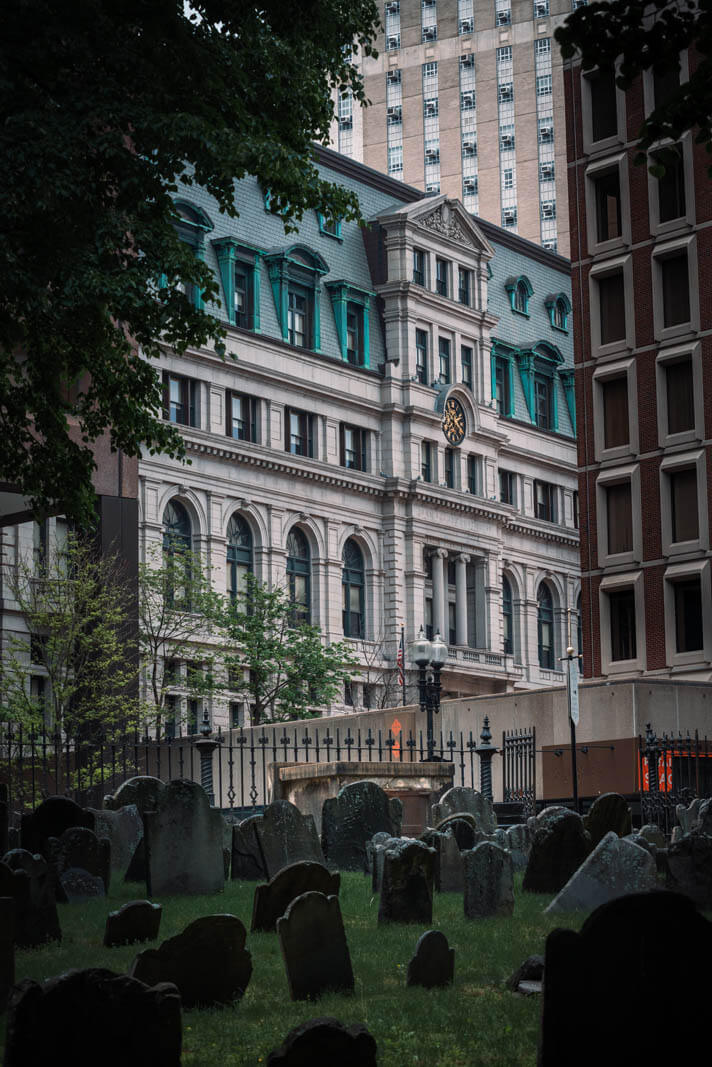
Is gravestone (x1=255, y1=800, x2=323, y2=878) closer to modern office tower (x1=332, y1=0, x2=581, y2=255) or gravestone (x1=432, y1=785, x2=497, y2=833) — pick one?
gravestone (x1=432, y1=785, x2=497, y2=833)

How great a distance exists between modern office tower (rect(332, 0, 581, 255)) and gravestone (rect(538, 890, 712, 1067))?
9924cm

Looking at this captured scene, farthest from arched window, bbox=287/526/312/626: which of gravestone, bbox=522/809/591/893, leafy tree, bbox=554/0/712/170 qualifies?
leafy tree, bbox=554/0/712/170

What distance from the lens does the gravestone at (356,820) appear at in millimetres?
18875

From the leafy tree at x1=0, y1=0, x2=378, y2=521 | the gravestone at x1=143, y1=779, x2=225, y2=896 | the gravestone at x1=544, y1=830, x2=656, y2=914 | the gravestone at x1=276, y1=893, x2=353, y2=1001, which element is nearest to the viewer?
the gravestone at x1=276, y1=893, x2=353, y2=1001

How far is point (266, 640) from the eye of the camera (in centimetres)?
5453

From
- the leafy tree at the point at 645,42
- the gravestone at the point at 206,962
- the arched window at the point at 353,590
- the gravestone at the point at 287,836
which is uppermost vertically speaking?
the arched window at the point at 353,590

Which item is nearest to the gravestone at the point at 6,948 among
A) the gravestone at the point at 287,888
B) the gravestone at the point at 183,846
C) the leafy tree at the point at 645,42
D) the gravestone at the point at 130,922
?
the gravestone at the point at 130,922

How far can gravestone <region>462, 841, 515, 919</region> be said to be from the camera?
45.6 ft

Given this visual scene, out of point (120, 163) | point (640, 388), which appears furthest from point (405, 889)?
point (640, 388)

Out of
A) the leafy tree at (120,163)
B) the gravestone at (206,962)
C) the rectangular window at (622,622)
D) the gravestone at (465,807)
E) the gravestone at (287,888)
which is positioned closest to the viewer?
the gravestone at (206,962)

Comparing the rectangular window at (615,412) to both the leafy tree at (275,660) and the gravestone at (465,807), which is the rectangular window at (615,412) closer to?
the leafy tree at (275,660)

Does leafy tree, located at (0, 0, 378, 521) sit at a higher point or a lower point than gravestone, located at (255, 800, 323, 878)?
higher

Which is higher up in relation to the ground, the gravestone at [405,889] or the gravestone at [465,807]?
the gravestone at [465,807]

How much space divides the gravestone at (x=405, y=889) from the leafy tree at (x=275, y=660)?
38.6 m
